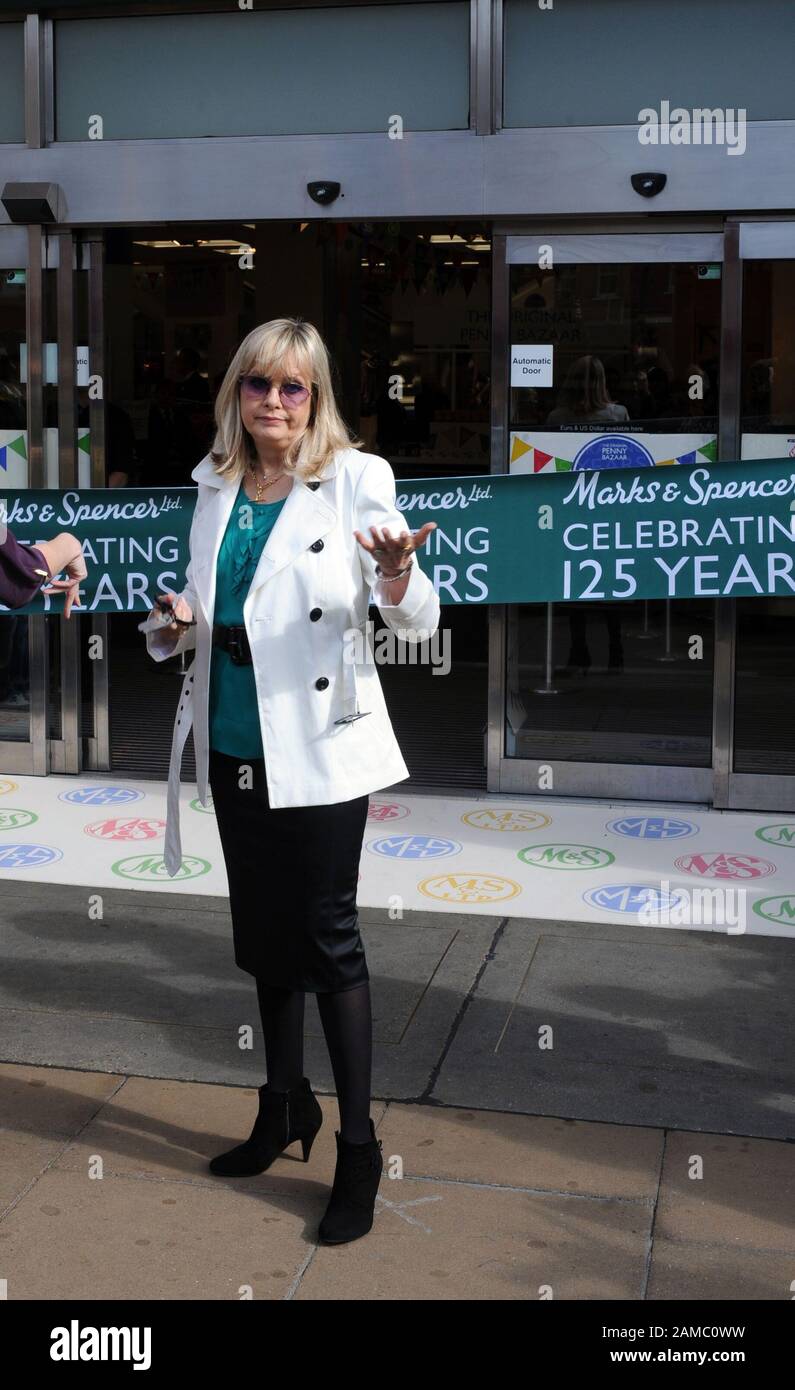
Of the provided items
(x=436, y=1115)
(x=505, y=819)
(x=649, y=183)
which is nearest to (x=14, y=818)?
(x=505, y=819)

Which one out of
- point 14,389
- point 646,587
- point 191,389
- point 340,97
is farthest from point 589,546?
point 191,389

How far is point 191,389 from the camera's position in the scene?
14086 millimetres

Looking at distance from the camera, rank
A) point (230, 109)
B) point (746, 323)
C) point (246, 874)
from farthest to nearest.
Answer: point (230, 109) → point (746, 323) → point (246, 874)

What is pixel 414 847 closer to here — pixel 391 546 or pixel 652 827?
pixel 652 827

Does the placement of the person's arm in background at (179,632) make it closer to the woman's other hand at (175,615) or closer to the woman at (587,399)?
the woman's other hand at (175,615)

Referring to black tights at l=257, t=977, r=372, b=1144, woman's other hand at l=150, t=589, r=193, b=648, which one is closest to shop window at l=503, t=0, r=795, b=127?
woman's other hand at l=150, t=589, r=193, b=648

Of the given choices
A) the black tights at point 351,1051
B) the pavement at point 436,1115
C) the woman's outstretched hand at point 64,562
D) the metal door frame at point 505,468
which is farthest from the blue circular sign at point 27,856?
the black tights at point 351,1051

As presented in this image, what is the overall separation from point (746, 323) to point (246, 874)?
4436 mm

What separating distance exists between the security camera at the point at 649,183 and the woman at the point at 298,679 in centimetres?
386

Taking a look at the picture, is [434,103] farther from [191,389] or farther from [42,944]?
[191,389]

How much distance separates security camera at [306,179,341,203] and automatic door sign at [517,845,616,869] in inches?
123

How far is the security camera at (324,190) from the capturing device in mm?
7375

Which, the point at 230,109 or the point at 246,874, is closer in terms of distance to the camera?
the point at 246,874

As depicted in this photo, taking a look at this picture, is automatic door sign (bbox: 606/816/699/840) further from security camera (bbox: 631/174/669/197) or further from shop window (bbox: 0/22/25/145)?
shop window (bbox: 0/22/25/145)
